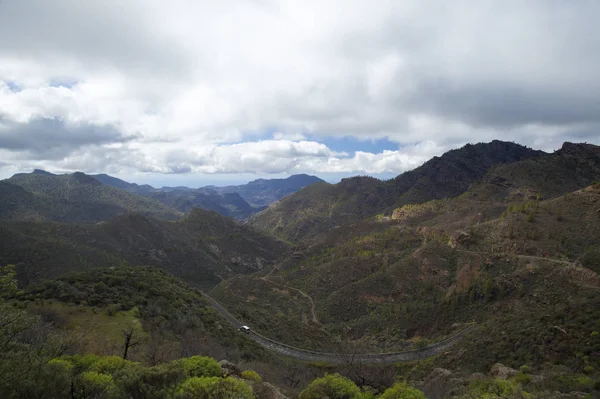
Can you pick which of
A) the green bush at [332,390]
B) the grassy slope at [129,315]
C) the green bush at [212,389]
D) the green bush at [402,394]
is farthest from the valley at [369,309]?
the green bush at [332,390]

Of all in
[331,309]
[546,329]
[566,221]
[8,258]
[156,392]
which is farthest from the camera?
[8,258]

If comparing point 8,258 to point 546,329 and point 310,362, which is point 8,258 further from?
point 546,329

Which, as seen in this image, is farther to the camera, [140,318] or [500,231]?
[500,231]

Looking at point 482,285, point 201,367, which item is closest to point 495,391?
point 201,367

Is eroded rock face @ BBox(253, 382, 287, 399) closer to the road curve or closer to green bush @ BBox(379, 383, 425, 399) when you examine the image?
green bush @ BBox(379, 383, 425, 399)

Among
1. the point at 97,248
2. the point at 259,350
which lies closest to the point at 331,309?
the point at 259,350

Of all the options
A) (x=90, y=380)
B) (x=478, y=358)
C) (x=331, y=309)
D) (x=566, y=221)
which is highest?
(x=566, y=221)

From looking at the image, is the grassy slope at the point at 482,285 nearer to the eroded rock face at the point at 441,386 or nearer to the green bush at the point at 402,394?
the eroded rock face at the point at 441,386
